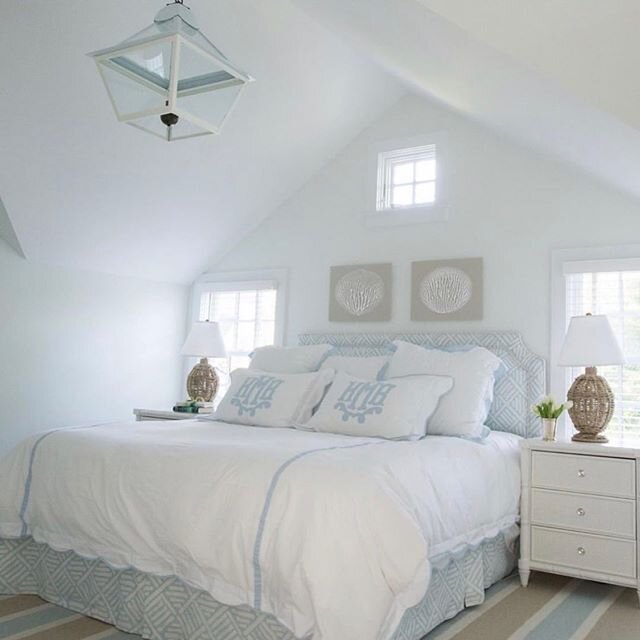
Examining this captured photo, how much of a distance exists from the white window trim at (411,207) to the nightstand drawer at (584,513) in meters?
2.04

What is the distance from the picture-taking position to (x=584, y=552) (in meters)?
3.08

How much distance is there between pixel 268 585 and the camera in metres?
2.11

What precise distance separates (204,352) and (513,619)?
2.92m

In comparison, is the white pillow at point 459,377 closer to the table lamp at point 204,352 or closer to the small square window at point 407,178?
the small square window at point 407,178

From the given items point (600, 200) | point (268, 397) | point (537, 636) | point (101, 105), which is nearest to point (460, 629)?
point (537, 636)

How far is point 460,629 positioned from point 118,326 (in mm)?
3535

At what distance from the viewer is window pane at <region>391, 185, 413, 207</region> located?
475 cm

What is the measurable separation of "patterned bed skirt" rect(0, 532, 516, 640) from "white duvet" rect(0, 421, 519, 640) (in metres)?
0.10

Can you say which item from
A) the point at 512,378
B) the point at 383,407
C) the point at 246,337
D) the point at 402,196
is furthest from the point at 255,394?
the point at 402,196

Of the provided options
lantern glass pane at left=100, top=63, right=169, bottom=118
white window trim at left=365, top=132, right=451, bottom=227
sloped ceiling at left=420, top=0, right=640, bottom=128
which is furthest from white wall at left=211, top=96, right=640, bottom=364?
lantern glass pane at left=100, top=63, right=169, bottom=118

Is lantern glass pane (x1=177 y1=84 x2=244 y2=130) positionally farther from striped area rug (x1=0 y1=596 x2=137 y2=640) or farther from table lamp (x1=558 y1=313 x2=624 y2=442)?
table lamp (x1=558 y1=313 x2=624 y2=442)

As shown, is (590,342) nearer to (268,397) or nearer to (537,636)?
(537,636)

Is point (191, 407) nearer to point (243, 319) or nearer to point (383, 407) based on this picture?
point (243, 319)

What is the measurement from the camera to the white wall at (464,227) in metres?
4.02
